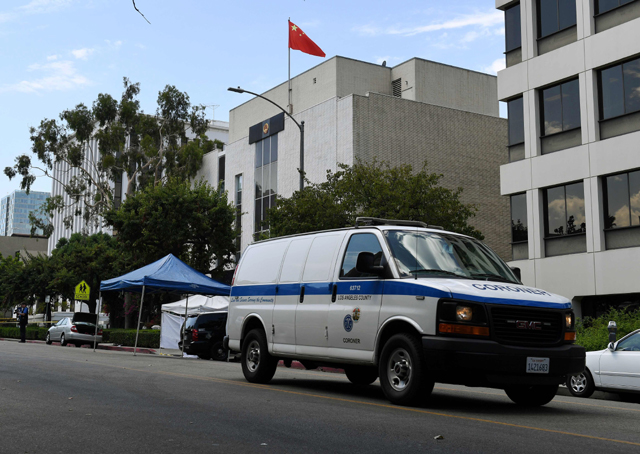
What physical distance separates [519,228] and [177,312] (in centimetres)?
1494

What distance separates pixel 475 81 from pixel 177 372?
35.6 metres

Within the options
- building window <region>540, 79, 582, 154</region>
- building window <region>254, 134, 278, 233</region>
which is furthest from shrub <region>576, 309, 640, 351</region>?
building window <region>254, 134, 278, 233</region>

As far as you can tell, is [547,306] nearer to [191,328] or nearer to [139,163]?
[191,328]

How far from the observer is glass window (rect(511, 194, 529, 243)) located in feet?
87.3

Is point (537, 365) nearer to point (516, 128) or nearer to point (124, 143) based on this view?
point (516, 128)

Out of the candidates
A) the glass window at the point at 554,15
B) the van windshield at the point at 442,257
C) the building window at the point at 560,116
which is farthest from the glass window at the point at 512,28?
the van windshield at the point at 442,257

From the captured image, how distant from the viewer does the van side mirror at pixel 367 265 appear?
376 inches

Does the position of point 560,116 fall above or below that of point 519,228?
above

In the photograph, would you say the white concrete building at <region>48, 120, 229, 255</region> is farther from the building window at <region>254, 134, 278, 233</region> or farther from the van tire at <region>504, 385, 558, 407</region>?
the van tire at <region>504, 385, 558, 407</region>

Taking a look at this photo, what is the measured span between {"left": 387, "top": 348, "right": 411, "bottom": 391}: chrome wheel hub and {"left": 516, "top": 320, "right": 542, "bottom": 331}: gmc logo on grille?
1.36 metres

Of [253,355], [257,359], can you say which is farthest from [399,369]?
[253,355]

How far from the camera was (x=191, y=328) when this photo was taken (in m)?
24.6

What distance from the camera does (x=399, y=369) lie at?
29.8 feet

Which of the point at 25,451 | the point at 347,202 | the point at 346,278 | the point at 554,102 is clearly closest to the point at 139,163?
the point at 347,202
